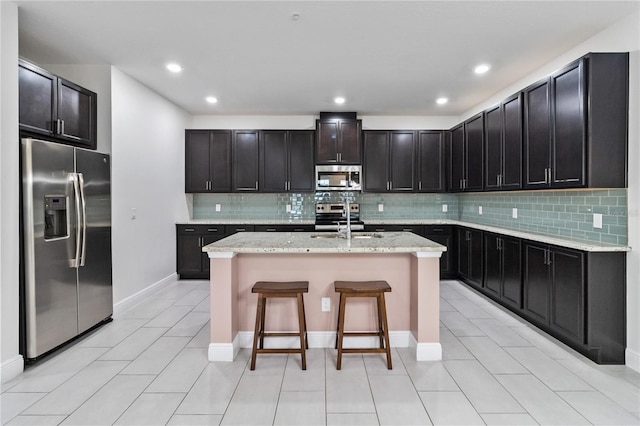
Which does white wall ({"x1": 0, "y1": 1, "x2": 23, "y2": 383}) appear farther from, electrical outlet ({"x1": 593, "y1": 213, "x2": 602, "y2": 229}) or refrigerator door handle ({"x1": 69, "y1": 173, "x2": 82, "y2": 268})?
electrical outlet ({"x1": 593, "y1": 213, "x2": 602, "y2": 229})

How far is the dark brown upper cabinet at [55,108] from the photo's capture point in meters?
2.84

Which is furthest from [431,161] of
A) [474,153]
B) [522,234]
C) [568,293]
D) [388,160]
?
[568,293]

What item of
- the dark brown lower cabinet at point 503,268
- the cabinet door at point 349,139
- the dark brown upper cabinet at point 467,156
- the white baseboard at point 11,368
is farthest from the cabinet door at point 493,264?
the white baseboard at point 11,368

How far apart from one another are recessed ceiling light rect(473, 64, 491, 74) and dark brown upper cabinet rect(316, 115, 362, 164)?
2.03m

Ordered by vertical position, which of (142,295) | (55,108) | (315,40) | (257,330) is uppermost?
(315,40)

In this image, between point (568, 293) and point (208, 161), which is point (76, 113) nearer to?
point (208, 161)

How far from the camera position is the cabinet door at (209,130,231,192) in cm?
582

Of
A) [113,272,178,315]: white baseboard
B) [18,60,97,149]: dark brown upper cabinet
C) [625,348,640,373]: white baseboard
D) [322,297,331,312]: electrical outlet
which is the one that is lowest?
[625,348,640,373]: white baseboard

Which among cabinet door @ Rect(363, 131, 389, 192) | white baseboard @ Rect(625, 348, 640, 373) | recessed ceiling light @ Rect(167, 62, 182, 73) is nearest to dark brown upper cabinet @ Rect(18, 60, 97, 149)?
recessed ceiling light @ Rect(167, 62, 182, 73)

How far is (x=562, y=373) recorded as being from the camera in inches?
101

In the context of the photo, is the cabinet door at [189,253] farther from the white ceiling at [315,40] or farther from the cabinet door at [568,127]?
the cabinet door at [568,127]

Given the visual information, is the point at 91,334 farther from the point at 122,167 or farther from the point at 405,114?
the point at 405,114

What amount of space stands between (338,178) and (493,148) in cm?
227

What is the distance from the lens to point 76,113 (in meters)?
3.42
